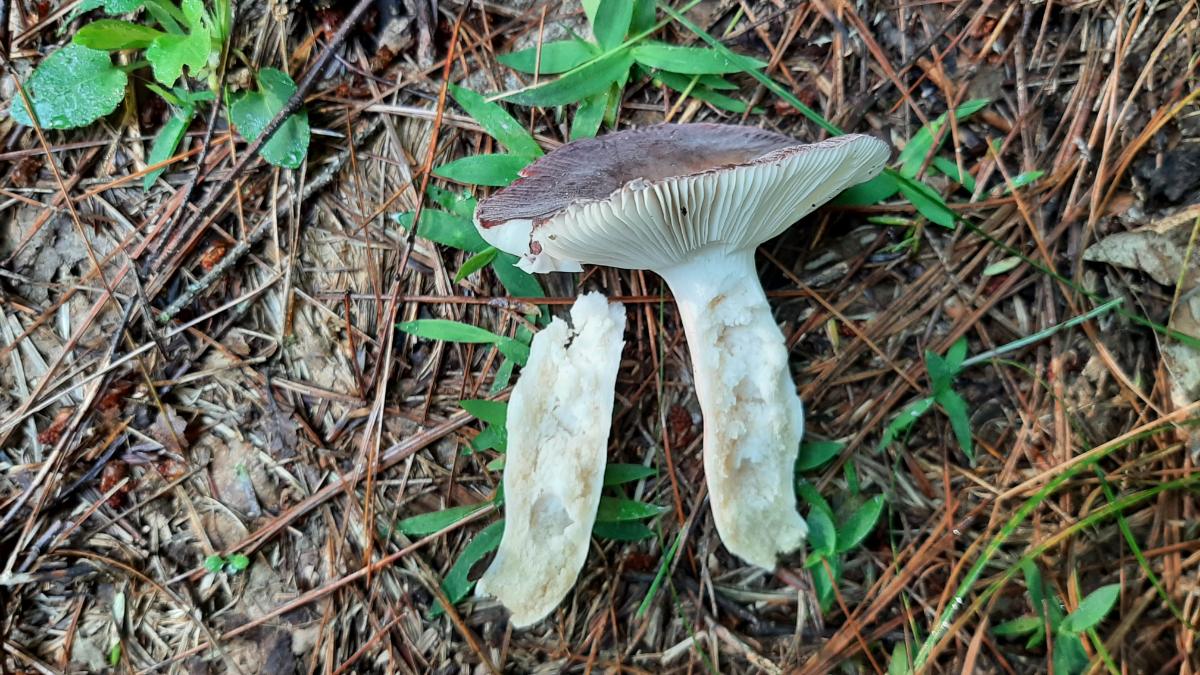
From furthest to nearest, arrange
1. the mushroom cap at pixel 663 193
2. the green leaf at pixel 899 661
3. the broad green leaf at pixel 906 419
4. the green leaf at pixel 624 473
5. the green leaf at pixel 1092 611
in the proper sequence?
the green leaf at pixel 624 473
the broad green leaf at pixel 906 419
the green leaf at pixel 899 661
the green leaf at pixel 1092 611
the mushroom cap at pixel 663 193

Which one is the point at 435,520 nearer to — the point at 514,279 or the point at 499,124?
the point at 514,279

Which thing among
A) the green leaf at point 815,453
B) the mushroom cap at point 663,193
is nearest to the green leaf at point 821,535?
the green leaf at point 815,453

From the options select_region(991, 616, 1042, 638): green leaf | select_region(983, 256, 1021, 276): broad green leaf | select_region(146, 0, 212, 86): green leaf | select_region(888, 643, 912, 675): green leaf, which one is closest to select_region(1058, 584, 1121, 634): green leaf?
select_region(991, 616, 1042, 638): green leaf

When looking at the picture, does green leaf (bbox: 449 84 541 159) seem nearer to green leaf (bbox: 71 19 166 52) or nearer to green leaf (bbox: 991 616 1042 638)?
green leaf (bbox: 71 19 166 52)

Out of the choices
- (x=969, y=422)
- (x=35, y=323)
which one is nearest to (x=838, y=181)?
(x=969, y=422)

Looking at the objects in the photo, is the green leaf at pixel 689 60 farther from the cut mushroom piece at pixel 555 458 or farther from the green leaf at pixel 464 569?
the green leaf at pixel 464 569

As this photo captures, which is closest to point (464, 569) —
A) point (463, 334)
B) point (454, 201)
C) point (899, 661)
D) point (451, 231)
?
→ point (463, 334)
